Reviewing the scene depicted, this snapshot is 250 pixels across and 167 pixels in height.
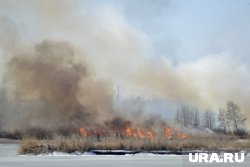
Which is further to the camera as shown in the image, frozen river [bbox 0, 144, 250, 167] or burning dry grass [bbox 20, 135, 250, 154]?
burning dry grass [bbox 20, 135, 250, 154]

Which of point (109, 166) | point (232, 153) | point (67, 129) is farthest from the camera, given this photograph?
point (67, 129)

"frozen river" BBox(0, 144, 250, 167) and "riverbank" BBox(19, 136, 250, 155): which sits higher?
"riverbank" BBox(19, 136, 250, 155)

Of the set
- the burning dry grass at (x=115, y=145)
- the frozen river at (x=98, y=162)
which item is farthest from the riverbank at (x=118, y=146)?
the frozen river at (x=98, y=162)

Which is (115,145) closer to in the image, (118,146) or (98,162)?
(118,146)

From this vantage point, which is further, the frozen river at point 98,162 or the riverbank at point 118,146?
the riverbank at point 118,146

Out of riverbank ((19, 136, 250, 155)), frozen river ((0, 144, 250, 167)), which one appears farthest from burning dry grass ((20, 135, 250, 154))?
frozen river ((0, 144, 250, 167))

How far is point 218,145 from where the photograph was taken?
79.4 ft

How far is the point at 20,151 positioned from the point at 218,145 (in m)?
9.74

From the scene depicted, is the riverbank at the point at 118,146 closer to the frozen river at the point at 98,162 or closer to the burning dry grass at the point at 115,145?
the burning dry grass at the point at 115,145

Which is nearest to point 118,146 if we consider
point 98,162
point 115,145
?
point 115,145

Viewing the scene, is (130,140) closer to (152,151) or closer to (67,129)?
(152,151)

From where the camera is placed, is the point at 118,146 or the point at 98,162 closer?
the point at 98,162

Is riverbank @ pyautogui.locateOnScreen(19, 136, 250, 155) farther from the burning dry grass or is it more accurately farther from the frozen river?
the frozen river

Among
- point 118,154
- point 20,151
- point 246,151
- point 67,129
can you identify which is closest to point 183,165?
point 118,154
